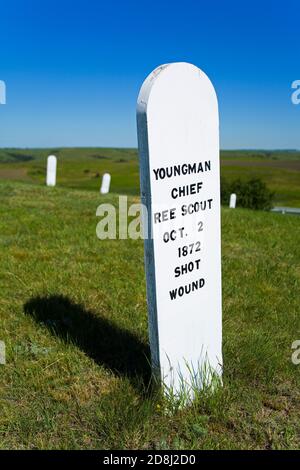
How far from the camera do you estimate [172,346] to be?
9.82 ft

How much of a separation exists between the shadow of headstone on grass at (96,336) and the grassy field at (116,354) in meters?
0.01

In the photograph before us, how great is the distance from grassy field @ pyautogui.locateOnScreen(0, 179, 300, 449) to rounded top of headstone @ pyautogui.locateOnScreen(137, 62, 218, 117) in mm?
1825

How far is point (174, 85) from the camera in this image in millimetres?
2744

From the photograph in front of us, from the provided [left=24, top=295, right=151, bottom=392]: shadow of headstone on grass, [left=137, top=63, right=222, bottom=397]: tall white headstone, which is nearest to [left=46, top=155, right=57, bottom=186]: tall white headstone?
[left=24, top=295, right=151, bottom=392]: shadow of headstone on grass

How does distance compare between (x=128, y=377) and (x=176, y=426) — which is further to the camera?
(x=128, y=377)

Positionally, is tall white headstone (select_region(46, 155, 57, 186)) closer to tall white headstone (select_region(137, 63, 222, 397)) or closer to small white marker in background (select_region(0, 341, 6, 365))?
small white marker in background (select_region(0, 341, 6, 365))

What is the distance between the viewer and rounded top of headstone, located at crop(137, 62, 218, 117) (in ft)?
8.68

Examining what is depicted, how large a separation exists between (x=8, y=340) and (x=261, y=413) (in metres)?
2.10

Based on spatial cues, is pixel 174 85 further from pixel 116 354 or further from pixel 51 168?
pixel 51 168

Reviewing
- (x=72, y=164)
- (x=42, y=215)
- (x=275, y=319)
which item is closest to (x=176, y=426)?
(x=275, y=319)

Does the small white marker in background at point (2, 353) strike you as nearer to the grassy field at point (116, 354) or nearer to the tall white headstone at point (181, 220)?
the grassy field at point (116, 354)

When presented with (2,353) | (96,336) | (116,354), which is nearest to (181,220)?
(116,354)

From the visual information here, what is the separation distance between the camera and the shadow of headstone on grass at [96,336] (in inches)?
138
